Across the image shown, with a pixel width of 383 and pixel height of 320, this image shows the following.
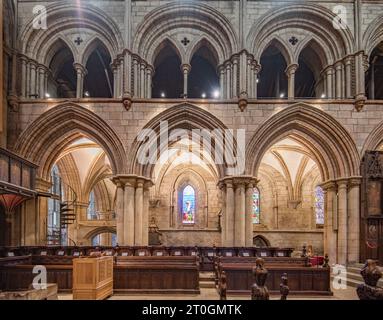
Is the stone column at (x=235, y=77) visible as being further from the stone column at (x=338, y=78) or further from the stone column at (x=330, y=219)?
the stone column at (x=330, y=219)

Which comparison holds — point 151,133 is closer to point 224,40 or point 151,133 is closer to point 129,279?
point 224,40

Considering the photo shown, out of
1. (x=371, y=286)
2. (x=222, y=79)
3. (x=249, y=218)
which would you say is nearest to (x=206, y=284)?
(x=249, y=218)

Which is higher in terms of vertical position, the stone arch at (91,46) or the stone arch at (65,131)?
the stone arch at (91,46)

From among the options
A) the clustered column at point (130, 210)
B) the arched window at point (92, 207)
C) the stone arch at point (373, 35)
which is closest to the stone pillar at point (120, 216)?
the clustered column at point (130, 210)

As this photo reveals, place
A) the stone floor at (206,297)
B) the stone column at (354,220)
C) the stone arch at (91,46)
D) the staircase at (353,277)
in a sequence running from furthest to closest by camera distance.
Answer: the stone arch at (91,46)
the stone column at (354,220)
the staircase at (353,277)
the stone floor at (206,297)

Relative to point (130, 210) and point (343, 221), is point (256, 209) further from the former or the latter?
point (130, 210)

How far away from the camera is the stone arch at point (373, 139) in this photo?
12.3 metres

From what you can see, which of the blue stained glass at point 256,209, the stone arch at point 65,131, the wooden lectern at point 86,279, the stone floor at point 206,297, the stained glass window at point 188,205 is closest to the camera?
the wooden lectern at point 86,279

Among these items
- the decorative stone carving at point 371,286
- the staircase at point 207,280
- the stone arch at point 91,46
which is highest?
the stone arch at point 91,46

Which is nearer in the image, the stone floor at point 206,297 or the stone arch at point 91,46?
the stone floor at point 206,297

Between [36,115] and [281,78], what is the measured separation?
36.4 feet

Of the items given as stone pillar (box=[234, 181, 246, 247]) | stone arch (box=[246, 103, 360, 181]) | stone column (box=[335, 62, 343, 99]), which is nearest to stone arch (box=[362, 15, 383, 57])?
stone column (box=[335, 62, 343, 99])

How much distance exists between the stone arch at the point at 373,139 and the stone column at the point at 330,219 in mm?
1710
